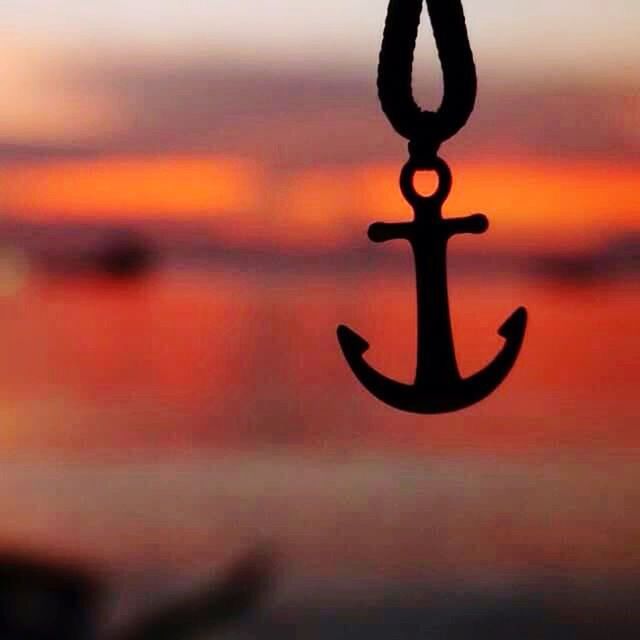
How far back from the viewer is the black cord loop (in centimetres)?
103

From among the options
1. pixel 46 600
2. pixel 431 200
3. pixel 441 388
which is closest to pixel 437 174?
pixel 431 200

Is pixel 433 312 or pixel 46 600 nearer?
pixel 433 312

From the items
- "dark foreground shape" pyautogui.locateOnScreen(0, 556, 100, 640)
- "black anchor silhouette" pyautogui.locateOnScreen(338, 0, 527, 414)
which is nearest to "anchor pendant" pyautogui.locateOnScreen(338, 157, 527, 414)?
"black anchor silhouette" pyautogui.locateOnScreen(338, 0, 527, 414)

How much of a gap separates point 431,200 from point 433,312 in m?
0.08

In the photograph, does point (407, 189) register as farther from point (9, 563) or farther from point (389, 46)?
point (9, 563)

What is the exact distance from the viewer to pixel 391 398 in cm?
105

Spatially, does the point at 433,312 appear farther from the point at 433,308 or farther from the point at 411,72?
the point at 411,72

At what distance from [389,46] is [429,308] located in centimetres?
18

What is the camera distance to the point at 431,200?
1043 millimetres

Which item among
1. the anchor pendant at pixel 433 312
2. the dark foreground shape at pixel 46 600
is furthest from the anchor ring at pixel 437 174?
the dark foreground shape at pixel 46 600

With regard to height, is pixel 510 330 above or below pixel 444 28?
below

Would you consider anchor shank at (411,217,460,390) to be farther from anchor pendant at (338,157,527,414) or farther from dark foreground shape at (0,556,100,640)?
dark foreground shape at (0,556,100,640)

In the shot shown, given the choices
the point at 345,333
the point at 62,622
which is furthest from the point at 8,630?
the point at 345,333

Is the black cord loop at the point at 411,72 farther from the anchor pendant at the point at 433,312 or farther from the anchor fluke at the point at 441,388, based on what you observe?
the anchor fluke at the point at 441,388
